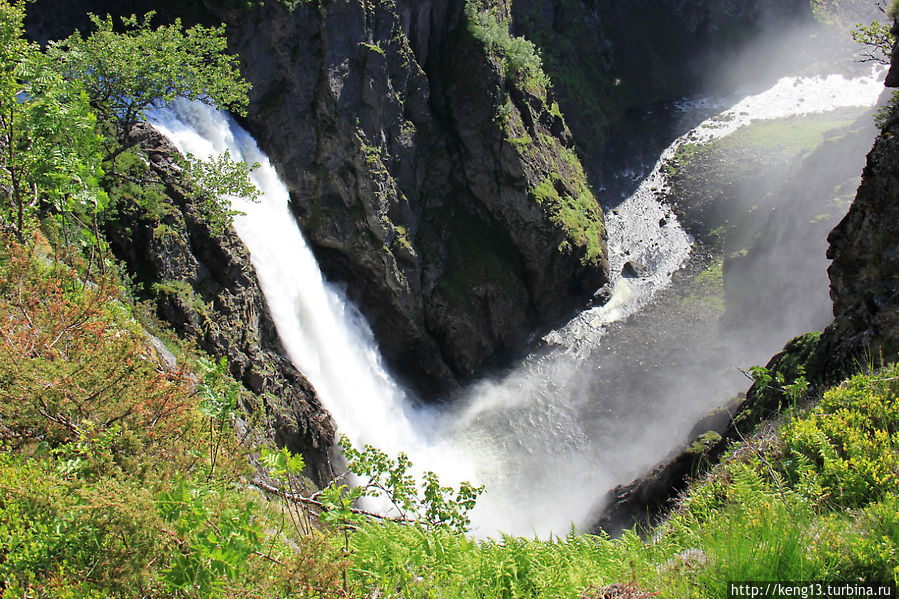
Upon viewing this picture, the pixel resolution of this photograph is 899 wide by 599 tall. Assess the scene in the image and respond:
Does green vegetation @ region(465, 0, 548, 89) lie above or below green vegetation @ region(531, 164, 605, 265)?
above

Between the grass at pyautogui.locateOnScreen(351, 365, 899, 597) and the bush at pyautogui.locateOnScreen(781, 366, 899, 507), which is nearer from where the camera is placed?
the grass at pyautogui.locateOnScreen(351, 365, 899, 597)

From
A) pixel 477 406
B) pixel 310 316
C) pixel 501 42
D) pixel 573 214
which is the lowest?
pixel 477 406

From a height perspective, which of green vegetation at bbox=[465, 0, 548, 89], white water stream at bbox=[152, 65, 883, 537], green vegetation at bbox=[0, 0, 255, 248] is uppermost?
green vegetation at bbox=[465, 0, 548, 89]

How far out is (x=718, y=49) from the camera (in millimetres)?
48219

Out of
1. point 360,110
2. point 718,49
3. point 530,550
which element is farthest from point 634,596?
point 718,49

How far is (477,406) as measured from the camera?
25797 millimetres

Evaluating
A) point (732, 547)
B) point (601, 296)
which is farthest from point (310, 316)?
point (732, 547)

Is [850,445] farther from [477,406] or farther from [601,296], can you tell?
[601,296]

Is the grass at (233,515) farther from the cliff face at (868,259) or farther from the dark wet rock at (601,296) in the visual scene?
the dark wet rock at (601,296)

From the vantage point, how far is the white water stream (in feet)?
64.0

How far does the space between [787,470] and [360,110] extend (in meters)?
22.1

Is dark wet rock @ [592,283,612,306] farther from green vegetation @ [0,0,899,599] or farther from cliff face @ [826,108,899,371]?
green vegetation @ [0,0,899,599]

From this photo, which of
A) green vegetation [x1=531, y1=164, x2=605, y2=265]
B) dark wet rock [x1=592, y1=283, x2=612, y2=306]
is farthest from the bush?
dark wet rock [x1=592, y1=283, x2=612, y2=306]

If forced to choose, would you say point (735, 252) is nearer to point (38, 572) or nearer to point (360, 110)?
point (360, 110)
